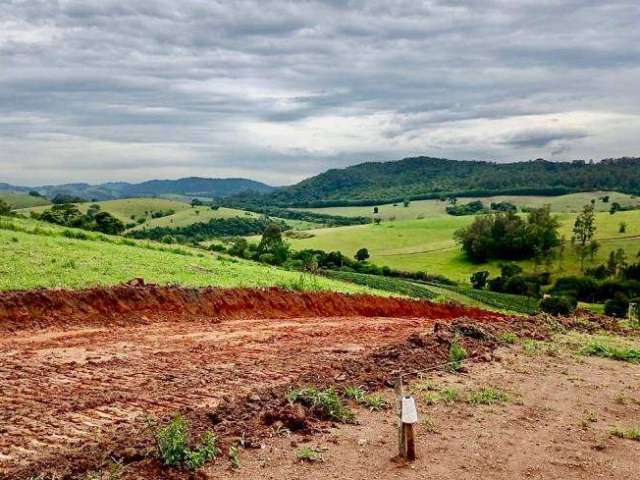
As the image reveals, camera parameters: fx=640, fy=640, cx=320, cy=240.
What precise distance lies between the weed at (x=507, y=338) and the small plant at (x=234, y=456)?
27.3 feet

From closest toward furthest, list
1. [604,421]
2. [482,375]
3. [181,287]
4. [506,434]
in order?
1. [506,434]
2. [604,421]
3. [482,375]
4. [181,287]

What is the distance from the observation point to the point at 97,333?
1502cm

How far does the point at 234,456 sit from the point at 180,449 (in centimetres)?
66

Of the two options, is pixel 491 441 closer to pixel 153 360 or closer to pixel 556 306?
pixel 153 360

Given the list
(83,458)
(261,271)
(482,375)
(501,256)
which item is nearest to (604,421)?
(482,375)

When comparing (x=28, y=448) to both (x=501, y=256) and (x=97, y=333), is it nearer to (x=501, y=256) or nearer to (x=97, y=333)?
(x=97, y=333)

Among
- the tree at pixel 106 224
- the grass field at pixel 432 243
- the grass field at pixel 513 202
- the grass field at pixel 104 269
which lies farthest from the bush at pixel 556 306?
the grass field at pixel 513 202

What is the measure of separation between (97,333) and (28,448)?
7.16 meters

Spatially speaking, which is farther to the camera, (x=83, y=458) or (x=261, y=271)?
(x=261, y=271)

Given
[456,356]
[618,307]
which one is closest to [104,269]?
[456,356]

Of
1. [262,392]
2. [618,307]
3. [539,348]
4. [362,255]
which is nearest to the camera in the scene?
[262,392]

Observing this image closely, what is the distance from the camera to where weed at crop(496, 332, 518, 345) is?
1450cm

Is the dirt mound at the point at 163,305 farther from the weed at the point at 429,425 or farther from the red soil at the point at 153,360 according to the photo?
the weed at the point at 429,425

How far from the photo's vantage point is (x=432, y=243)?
103 metres
